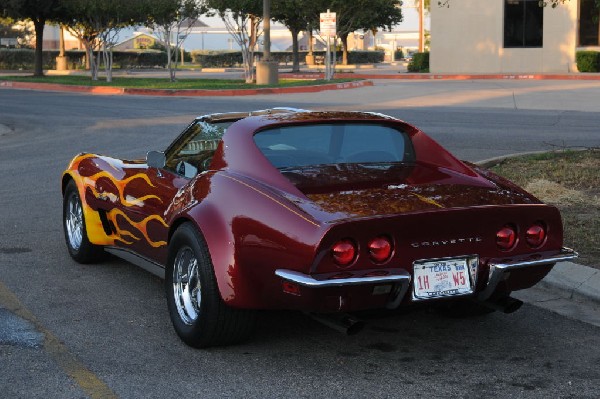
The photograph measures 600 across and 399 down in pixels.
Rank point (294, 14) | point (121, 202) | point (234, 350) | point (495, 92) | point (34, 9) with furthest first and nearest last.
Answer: point (294, 14) → point (34, 9) → point (495, 92) → point (121, 202) → point (234, 350)

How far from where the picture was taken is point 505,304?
5543 millimetres

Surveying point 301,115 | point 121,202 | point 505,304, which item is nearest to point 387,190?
point 505,304

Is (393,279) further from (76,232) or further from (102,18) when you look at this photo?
(102,18)

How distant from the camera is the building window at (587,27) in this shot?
43625 mm

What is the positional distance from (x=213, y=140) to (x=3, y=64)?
186 ft

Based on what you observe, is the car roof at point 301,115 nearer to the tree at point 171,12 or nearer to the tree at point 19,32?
the tree at point 171,12

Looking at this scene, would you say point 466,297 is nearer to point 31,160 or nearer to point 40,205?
point 40,205

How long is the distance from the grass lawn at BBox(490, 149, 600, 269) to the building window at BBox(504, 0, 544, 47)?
107 feet

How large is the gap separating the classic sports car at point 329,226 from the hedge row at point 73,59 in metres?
55.9

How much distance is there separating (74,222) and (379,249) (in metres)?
3.80

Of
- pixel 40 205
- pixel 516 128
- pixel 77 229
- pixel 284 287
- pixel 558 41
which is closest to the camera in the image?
pixel 284 287

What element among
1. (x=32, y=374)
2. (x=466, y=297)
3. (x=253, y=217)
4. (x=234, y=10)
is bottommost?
(x=32, y=374)

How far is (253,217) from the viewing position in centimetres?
516

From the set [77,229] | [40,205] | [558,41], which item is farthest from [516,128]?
[558,41]
